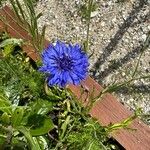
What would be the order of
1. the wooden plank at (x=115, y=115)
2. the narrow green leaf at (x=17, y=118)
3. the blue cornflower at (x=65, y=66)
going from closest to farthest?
the blue cornflower at (x=65, y=66)
the narrow green leaf at (x=17, y=118)
the wooden plank at (x=115, y=115)

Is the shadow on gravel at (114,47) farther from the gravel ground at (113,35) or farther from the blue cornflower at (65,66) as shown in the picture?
the blue cornflower at (65,66)

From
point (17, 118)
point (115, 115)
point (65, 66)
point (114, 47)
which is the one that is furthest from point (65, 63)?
point (114, 47)

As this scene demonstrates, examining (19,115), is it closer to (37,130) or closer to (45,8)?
(37,130)

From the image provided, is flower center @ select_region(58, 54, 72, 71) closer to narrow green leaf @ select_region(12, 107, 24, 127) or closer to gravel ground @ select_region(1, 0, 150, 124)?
narrow green leaf @ select_region(12, 107, 24, 127)

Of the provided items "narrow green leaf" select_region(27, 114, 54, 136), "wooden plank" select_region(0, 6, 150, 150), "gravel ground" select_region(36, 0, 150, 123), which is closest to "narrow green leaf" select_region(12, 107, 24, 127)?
"narrow green leaf" select_region(27, 114, 54, 136)

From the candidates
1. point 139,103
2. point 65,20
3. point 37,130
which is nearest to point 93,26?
point 65,20

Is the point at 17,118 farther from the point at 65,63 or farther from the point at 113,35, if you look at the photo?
the point at 113,35

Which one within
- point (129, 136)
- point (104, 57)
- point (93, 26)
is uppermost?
point (93, 26)

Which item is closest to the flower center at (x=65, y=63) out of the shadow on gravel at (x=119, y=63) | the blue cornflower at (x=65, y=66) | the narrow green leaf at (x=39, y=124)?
the blue cornflower at (x=65, y=66)
